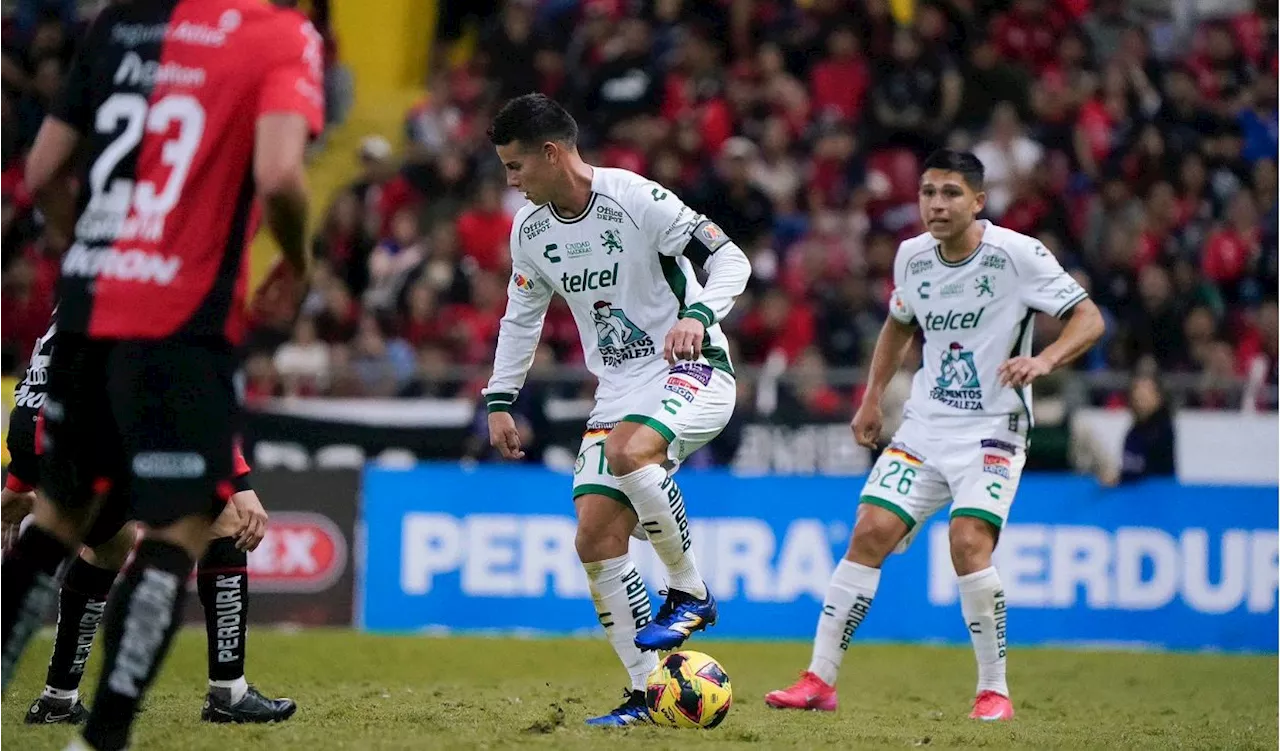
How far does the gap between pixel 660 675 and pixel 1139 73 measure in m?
15.2

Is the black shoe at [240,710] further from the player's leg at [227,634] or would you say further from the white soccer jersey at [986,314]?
the white soccer jersey at [986,314]

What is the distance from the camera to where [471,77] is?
845 inches

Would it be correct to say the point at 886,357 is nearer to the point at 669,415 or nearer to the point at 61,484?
the point at 669,415

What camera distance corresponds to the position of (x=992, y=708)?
8578 millimetres

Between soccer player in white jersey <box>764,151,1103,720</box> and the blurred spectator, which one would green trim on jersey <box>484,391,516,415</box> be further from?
the blurred spectator

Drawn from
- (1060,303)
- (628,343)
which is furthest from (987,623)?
(628,343)

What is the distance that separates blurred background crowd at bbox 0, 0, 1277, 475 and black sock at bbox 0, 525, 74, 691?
9.94 metres

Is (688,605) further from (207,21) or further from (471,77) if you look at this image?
(471,77)

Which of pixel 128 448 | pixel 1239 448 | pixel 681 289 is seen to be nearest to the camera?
pixel 128 448

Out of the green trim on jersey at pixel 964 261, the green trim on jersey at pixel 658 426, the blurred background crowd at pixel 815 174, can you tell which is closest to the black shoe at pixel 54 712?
the green trim on jersey at pixel 658 426

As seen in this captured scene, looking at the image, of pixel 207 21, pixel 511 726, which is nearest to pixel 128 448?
pixel 207 21

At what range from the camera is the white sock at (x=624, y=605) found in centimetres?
753

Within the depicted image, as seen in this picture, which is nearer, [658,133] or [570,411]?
[570,411]

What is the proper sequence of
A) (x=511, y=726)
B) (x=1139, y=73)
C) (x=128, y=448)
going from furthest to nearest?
(x=1139, y=73) < (x=511, y=726) < (x=128, y=448)
